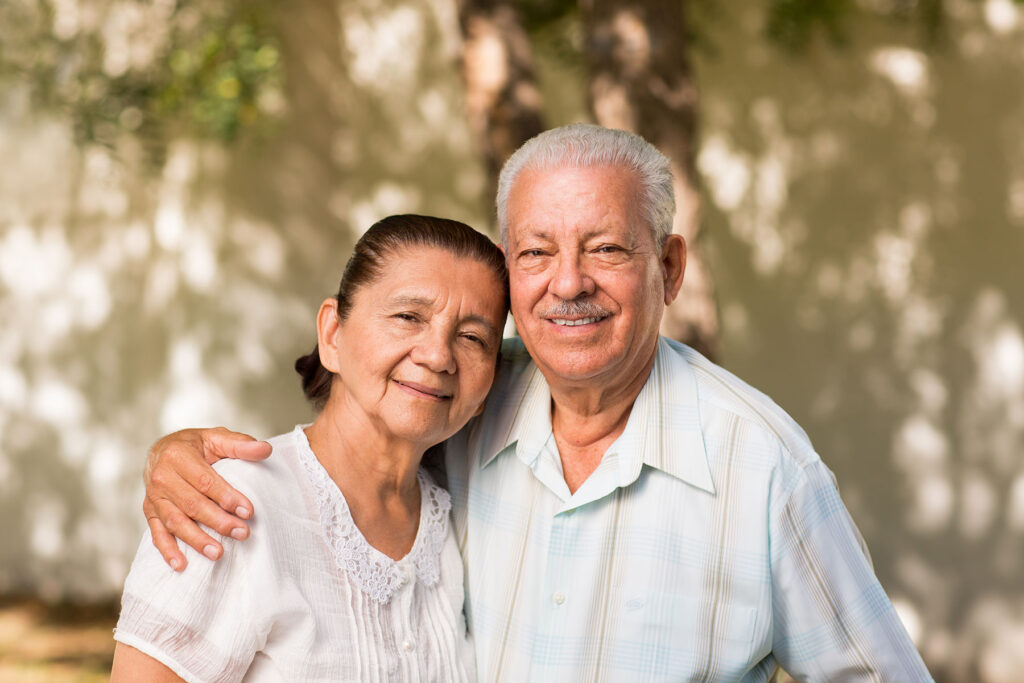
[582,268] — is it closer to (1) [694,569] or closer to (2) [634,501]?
(2) [634,501]

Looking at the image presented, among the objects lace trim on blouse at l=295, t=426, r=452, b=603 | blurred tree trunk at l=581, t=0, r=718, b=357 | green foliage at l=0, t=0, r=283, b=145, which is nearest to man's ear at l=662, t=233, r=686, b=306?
lace trim on blouse at l=295, t=426, r=452, b=603

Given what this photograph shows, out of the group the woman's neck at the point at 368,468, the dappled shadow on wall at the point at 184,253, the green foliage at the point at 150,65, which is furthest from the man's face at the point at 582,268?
the dappled shadow on wall at the point at 184,253

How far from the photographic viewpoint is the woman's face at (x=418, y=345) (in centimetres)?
207

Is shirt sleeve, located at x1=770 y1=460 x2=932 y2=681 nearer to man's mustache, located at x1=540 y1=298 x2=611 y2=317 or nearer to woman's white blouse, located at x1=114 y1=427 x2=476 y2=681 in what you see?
man's mustache, located at x1=540 y1=298 x2=611 y2=317

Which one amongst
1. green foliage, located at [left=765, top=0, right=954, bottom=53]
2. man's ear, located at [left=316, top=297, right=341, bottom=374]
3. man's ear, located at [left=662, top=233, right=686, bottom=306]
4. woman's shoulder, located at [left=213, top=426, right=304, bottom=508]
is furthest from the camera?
green foliage, located at [left=765, top=0, right=954, bottom=53]

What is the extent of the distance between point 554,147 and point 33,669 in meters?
4.42

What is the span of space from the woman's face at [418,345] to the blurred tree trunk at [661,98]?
1.51 meters

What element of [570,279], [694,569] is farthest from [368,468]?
[694,569]

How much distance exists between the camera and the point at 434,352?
205 cm

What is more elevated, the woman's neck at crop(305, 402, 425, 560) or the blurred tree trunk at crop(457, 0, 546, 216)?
the blurred tree trunk at crop(457, 0, 546, 216)

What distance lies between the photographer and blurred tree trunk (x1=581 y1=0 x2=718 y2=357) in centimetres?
353

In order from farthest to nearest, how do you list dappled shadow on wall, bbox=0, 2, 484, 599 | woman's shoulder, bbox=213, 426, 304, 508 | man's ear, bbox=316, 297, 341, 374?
1. dappled shadow on wall, bbox=0, 2, 484, 599
2. man's ear, bbox=316, 297, 341, 374
3. woman's shoulder, bbox=213, 426, 304, 508

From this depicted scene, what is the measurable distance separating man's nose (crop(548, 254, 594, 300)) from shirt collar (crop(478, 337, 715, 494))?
311 millimetres

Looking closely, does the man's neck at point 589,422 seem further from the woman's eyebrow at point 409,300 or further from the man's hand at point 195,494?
the man's hand at point 195,494
